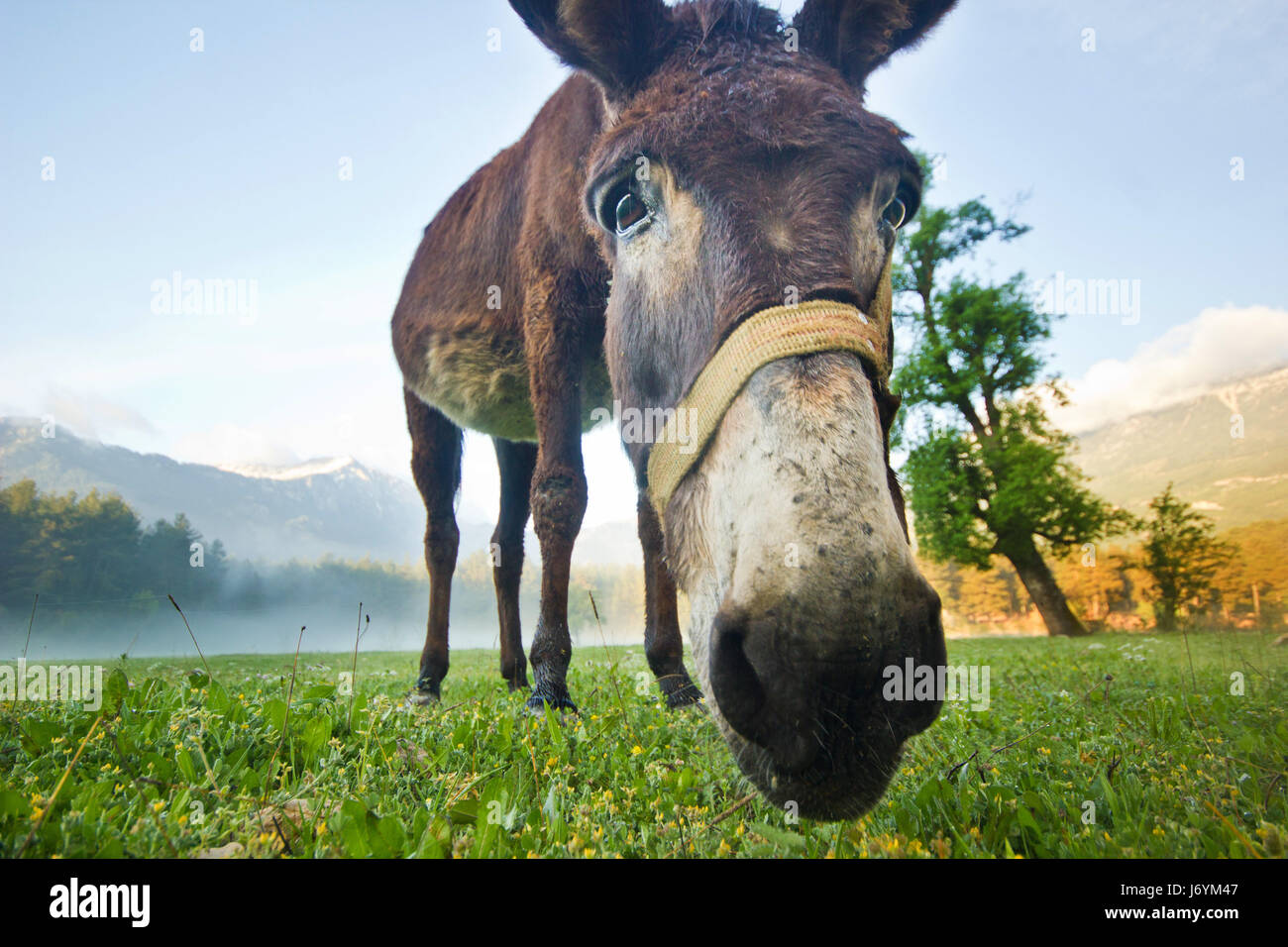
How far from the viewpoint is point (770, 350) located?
1.66 meters

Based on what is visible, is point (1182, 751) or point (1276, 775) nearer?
point (1276, 775)

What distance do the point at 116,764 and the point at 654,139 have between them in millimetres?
2712

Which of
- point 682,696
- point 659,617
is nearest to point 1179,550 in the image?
point 659,617

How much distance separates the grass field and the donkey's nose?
0.29 metres

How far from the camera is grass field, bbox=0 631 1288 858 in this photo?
1336mm

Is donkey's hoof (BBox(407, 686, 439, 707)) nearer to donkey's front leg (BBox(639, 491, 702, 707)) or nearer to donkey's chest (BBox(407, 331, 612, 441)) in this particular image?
donkey's front leg (BBox(639, 491, 702, 707))

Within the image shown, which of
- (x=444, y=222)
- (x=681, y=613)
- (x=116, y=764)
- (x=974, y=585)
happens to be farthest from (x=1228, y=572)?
(x=116, y=764)

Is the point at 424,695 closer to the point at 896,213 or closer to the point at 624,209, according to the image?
the point at 624,209

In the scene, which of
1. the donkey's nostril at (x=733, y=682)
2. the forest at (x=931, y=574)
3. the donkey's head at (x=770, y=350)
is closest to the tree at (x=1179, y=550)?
the forest at (x=931, y=574)

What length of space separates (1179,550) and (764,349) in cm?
2682

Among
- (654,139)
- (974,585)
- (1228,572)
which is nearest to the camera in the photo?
(654,139)

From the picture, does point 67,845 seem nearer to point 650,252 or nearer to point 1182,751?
point 650,252

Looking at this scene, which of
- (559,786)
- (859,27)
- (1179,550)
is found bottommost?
(1179,550)
